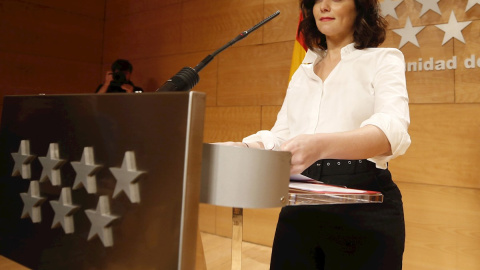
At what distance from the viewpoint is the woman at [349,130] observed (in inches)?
35.0

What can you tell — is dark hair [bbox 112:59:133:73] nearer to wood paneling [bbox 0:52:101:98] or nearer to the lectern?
wood paneling [bbox 0:52:101:98]

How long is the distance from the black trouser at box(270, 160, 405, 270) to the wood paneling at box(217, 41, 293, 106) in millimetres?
2169

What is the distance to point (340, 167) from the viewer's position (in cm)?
93

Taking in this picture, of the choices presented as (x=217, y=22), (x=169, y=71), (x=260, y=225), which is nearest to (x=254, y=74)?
(x=217, y=22)

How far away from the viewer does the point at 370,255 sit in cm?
89

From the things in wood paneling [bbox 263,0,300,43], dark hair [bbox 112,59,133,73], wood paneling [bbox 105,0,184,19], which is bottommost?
dark hair [bbox 112,59,133,73]

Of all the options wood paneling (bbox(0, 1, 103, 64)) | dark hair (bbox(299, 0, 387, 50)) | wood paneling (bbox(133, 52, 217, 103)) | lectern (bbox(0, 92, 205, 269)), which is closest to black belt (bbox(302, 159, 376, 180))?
dark hair (bbox(299, 0, 387, 50))

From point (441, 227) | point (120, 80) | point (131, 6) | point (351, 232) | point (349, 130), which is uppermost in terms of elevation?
point (131, 6)

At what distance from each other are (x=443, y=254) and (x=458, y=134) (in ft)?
2.34

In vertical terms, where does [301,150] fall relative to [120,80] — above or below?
below

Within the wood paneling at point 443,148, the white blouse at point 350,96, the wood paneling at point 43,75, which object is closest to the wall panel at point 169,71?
the wood paneling at point 43,75

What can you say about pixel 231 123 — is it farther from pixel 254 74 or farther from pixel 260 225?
pixel 260 225

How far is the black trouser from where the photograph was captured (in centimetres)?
89

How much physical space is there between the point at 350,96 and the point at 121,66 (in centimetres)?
326
